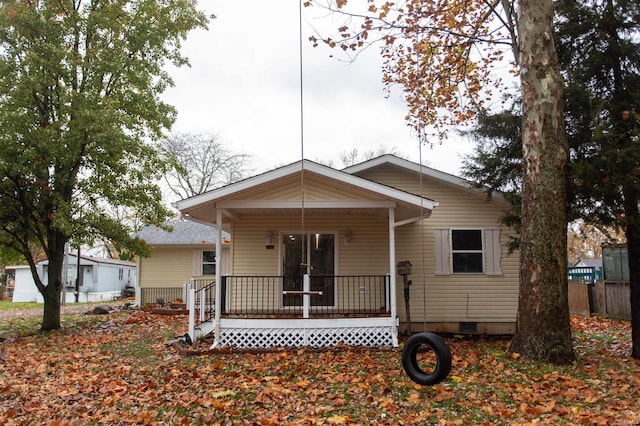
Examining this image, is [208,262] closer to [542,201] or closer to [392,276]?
[392,276]

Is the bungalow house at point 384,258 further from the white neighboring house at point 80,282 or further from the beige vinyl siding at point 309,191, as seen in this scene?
the white neighboring house at point 80,282

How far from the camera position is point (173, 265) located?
22.4 m

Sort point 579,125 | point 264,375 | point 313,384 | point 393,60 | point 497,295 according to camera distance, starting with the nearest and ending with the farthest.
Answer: point 313,384 < point 264,375 < point 579,125 < point 497,295 < point 393,60

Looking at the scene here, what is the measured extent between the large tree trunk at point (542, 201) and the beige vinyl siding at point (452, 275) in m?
3.84

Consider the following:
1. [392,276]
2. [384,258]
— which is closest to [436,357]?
[392,276]

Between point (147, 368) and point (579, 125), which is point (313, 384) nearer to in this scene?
point (147, 368)

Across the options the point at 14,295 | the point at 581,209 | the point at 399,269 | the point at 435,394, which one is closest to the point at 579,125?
the point at 581,209

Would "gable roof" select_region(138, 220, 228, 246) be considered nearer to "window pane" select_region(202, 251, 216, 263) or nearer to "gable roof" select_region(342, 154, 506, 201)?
"window pane" select_region(202, 251, 216, 263)

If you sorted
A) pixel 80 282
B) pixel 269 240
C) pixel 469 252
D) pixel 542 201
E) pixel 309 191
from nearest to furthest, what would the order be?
1. pixel 542 201
2. pixel 309 191
3. pixel 269 240
4. pixel 469 252
5. pixel 80 282

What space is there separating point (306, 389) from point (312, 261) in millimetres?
5337

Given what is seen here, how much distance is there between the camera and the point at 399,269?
427 inches

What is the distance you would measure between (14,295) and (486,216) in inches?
1267

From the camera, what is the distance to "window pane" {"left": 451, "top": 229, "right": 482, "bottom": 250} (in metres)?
12.0

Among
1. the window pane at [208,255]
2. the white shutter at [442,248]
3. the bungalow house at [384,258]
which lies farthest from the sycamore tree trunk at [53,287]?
the white shutter at [442,248]
